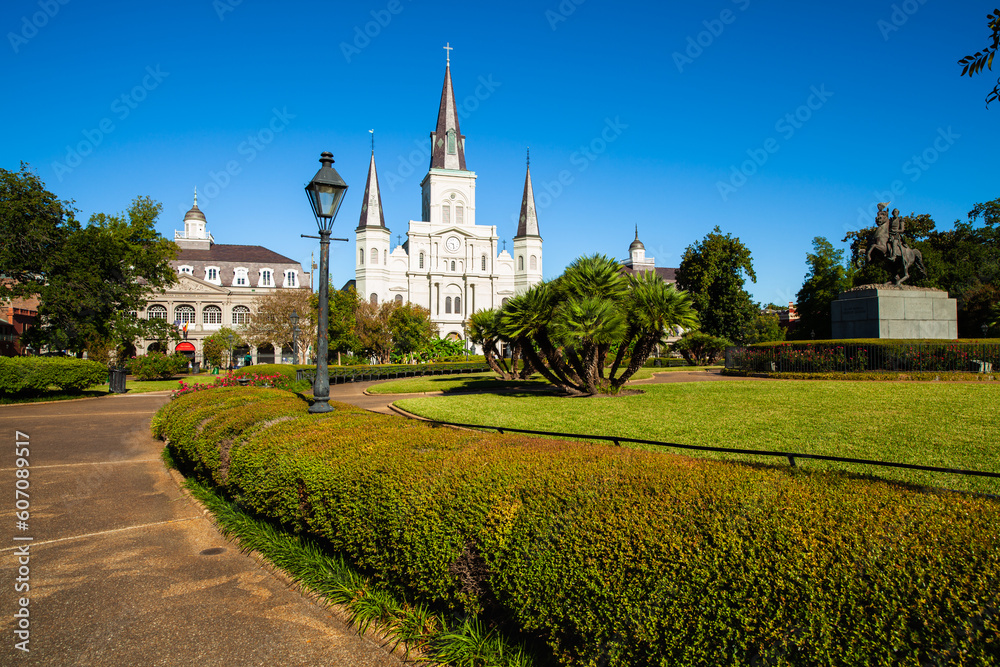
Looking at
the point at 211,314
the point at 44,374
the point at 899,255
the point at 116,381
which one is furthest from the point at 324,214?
the point at 211,314

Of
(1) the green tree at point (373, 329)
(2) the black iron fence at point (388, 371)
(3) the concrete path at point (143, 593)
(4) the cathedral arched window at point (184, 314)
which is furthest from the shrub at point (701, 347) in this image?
(4) the cathedral arched window at point (184, 314)

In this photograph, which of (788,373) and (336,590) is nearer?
(336,590)

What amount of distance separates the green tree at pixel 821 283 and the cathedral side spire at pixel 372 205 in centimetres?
4967

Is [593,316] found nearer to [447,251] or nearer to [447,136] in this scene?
[447,251]

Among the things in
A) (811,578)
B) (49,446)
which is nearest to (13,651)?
(811,578)

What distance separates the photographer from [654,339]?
15.3 m

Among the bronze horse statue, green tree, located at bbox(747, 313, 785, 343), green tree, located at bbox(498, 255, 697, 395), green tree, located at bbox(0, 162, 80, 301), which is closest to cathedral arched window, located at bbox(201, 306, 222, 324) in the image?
green tree, located at bbox(0, 162, 80, 301)

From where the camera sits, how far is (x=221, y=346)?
5169 centimetres

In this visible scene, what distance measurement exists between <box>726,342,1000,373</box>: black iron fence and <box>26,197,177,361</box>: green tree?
33.7 meters

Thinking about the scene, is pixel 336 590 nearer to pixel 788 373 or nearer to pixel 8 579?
pixel 8 579

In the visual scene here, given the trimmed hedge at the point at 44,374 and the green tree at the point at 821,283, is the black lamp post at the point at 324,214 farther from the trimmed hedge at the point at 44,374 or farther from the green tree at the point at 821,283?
the green tree at the point at 821,283

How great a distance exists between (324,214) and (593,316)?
890cm

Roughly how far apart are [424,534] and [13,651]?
265cm

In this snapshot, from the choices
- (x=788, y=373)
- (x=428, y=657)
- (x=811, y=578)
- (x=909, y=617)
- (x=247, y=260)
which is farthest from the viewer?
(x=247, y=260)
